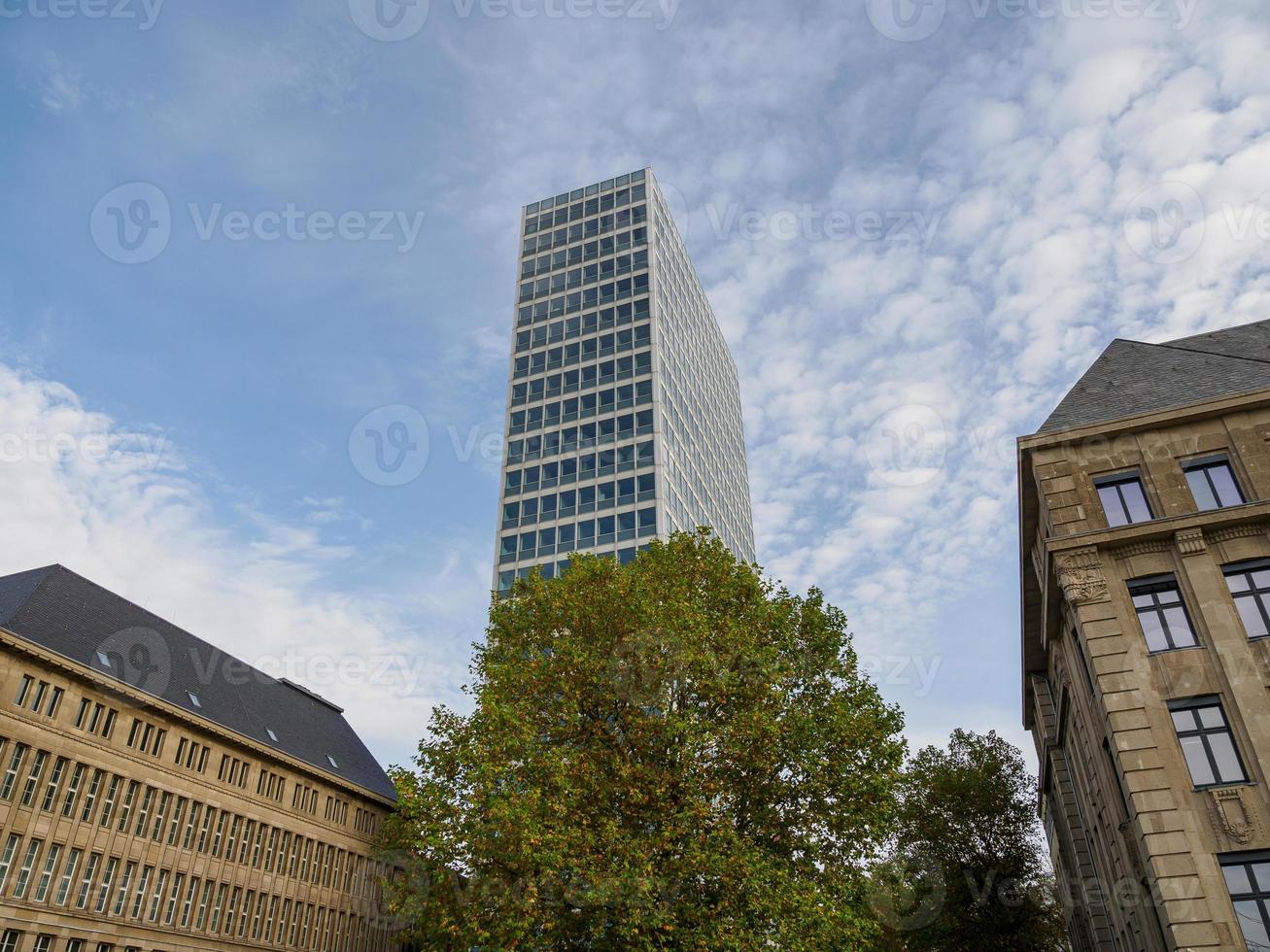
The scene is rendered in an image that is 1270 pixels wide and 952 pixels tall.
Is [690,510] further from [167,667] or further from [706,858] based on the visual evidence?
[706,858]

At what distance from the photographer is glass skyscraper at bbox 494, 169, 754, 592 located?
68625mm

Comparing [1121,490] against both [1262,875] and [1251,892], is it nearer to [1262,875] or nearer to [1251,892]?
[1262,875]

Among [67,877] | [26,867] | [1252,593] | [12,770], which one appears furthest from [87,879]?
[1252,593]

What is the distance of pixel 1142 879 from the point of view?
26172mm

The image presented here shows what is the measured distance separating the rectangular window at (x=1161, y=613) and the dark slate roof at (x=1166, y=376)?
554 centimetres

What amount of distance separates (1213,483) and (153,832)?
48.4 m

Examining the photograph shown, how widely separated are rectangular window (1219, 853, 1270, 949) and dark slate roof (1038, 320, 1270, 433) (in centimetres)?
1300

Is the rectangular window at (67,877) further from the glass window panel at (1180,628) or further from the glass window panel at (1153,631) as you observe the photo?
the glass window panel at (1180,628)

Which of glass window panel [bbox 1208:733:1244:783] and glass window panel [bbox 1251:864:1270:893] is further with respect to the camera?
glass window panel [bbox 1208:733:1244:783]

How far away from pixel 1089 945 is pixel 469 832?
3266 cm

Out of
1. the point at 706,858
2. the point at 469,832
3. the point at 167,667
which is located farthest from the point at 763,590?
the point at 167,667

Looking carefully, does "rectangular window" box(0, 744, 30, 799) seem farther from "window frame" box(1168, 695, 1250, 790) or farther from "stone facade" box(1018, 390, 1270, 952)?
"window frame" box(1168, 695, 1250, 790)

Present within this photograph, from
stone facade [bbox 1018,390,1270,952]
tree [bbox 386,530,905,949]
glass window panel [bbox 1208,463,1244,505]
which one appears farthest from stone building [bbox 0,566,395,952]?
glass window panel [bbox 1208,463,1244,505]

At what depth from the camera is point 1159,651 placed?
82.5 ft
